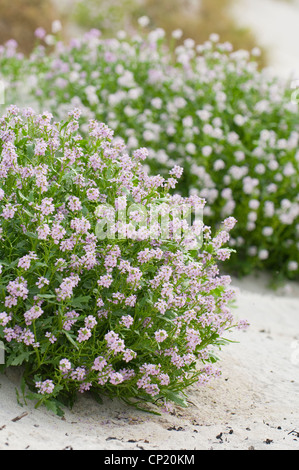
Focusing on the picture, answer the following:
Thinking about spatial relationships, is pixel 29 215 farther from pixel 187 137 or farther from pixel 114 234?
pixel 187 137

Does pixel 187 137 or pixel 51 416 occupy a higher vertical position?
pixel 187 137

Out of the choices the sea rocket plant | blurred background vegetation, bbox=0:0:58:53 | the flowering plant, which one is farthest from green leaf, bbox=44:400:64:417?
blurred background vegetation, bbox=0:0:58:53

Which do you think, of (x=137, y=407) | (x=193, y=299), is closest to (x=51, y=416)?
(x=137, y=407)

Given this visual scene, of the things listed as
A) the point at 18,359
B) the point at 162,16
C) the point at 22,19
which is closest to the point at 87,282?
the point at 18,359

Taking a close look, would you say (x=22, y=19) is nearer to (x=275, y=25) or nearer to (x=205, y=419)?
(x=205, y=419)

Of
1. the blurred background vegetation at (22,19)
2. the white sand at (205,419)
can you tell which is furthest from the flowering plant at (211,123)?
the blurred background vegetation at (22,19)

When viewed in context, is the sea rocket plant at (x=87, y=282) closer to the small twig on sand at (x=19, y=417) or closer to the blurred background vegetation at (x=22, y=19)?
the small twig on sand at (x=19, y=417)

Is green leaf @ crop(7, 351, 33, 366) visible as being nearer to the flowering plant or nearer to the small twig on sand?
the small twig on sand
